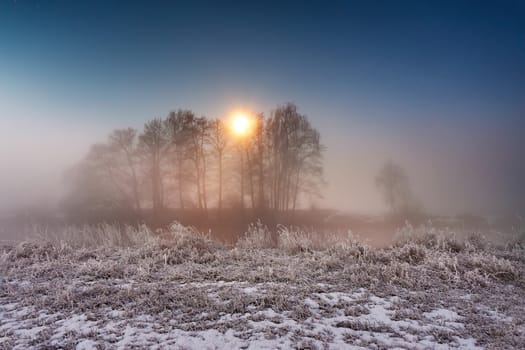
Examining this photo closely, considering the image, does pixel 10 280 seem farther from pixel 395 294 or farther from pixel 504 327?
pixel 504 327

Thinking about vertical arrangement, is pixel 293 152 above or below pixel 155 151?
below

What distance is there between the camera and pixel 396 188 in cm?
1275

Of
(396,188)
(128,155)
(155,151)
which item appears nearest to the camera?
(128,155)

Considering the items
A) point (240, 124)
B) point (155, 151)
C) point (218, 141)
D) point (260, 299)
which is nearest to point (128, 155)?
point (155, 151)

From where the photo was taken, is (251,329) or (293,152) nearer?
(251,329)

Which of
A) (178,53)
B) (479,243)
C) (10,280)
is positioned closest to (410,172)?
(479,243)

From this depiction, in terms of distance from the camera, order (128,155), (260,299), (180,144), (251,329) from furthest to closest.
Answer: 1. (180,144)
2. (128,155)
3. (260,299)
4. (251,329)

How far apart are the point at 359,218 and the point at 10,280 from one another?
1113 cm

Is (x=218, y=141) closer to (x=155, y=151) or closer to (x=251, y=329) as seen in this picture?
(x=155, y=151)

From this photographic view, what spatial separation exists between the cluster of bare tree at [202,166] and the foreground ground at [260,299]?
18.2ft

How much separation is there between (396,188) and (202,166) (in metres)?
8.58

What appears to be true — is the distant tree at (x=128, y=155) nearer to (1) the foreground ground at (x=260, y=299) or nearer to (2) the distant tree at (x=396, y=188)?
(1) the foreground ground at (x=260, y=299)

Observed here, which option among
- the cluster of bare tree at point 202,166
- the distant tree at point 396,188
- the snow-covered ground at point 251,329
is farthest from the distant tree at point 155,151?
the distant tree at point 396,188

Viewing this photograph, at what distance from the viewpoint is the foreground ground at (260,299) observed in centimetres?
288
